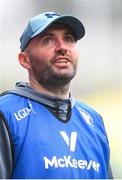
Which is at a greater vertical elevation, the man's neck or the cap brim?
the cap brim

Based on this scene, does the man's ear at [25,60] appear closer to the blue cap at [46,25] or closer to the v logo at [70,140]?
the blue cap at [46,25]

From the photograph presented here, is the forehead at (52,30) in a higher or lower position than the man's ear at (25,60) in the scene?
higher

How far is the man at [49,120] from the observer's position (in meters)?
1.59

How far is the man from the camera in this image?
159 cm

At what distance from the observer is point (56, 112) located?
175cm

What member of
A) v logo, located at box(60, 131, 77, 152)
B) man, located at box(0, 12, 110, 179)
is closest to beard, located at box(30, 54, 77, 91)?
man, located at box(0, 12, 110, 179)

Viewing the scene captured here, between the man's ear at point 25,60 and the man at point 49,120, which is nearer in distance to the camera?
the man at point 49,120

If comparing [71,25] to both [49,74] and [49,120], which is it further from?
[49,120]

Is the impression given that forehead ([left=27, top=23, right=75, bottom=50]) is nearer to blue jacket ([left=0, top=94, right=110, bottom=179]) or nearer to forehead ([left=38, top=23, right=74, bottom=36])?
forehead ([left=38, top=23, right=74, bottom=36])

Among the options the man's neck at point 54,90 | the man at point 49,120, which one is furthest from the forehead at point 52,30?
the man's neck at point 54,90

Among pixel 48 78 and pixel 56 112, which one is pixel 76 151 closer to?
pixel 56 112

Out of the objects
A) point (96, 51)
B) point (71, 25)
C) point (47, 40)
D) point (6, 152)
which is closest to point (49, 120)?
point (6, 152)

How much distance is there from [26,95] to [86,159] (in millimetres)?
364

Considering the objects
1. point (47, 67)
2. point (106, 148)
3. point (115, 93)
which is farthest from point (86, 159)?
point (115, 93)
